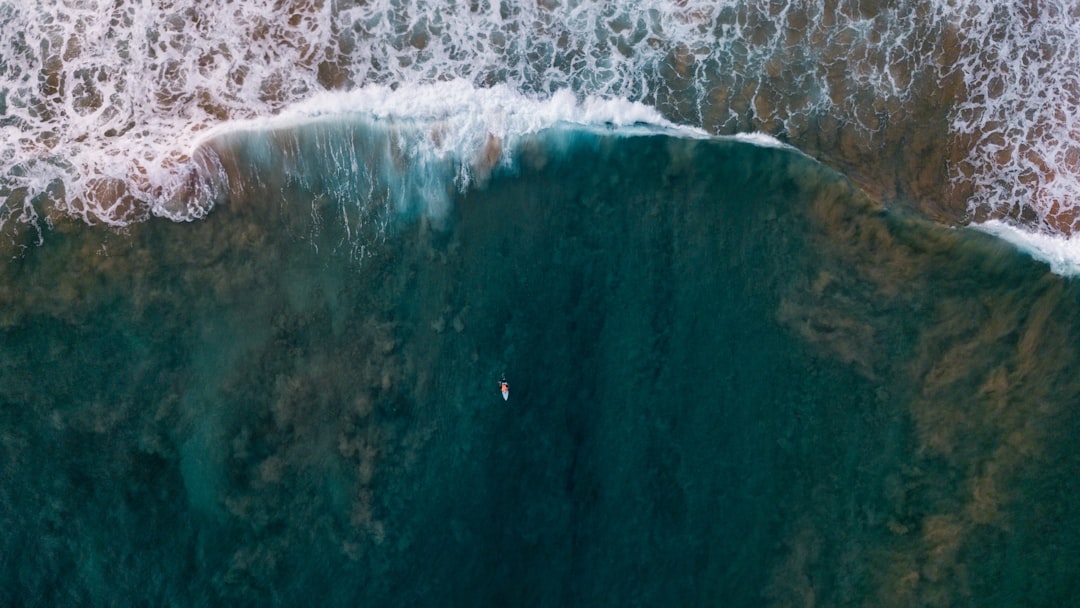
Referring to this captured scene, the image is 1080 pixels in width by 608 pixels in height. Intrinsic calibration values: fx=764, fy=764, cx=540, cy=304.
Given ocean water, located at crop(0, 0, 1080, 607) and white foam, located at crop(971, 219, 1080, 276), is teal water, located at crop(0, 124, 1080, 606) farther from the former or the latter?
white foam, located at crop(971, 219, 1080, 276)

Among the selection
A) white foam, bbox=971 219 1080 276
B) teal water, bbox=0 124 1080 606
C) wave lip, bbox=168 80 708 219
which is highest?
wave lip, bbox=168 80 708 219

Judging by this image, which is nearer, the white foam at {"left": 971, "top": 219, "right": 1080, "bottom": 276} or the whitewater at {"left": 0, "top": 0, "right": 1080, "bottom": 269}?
the white foam at {"left": 971, "top": 219, "right": 1080, "bottom": 276}

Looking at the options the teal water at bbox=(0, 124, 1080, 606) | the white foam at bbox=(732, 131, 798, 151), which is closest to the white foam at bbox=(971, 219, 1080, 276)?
the teal water at bbox=(0, 124, 1080, 606)

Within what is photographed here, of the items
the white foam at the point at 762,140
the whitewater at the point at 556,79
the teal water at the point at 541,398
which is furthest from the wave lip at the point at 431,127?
the white foam at the point at 762,140

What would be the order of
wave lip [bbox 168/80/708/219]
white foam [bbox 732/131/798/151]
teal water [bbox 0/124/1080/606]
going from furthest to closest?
white foam [bbox 732/131/798/151]
wave lip [bbox 168/80/708/219]
teal water [bbox 0/124/1080/606]

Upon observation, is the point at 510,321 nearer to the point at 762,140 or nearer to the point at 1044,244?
the point at 762,140

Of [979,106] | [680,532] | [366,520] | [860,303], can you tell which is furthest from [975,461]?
[366,520]
